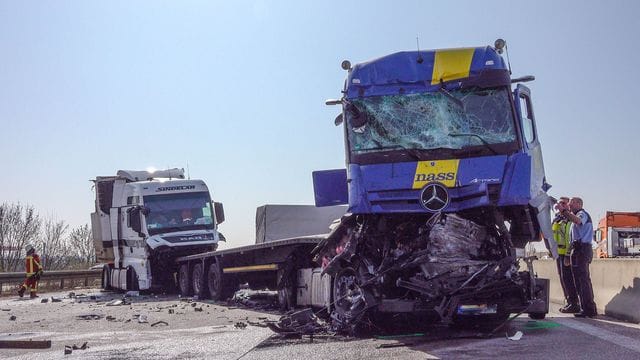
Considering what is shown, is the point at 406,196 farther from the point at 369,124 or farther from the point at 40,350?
the point at 40,350

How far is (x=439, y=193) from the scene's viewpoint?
29.2 feet

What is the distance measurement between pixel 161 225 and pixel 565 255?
11.8m

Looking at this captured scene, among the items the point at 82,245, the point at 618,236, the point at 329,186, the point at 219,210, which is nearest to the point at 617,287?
the point at 329,186

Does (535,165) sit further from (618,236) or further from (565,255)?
(618,236)

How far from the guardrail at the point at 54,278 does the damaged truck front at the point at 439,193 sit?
1756cm

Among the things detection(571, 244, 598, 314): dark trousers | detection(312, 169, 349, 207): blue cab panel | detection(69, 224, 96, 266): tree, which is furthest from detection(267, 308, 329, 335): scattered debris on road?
detection(69, 224, 96, 266): tree

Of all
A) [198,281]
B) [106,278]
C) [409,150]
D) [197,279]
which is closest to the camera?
[409,150]

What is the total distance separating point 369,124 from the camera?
383 inches

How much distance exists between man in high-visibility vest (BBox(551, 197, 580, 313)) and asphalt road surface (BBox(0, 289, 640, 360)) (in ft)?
1.12

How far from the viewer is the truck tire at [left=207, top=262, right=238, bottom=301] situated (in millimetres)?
17500

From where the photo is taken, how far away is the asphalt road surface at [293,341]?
7.28m

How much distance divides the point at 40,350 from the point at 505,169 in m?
5.57

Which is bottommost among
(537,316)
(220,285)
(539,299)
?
(537,316)

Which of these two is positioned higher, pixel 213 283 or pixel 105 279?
pixel 105 279
